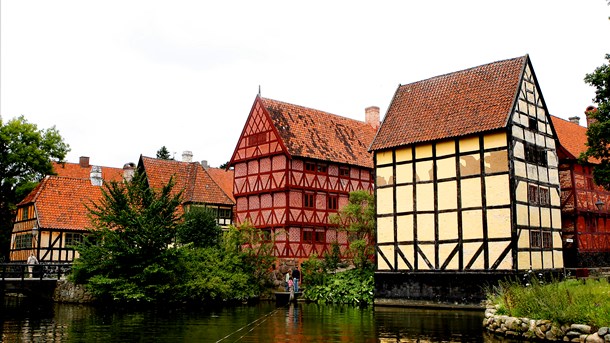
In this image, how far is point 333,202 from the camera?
42156 mm

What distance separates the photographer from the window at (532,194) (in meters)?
28.7

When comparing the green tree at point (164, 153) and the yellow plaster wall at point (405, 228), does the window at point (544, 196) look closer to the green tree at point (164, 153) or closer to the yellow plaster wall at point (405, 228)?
the yellow plaster wall at point (405, 228)

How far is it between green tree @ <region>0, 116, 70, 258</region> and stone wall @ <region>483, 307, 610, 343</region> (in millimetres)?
38726

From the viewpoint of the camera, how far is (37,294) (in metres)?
38.0

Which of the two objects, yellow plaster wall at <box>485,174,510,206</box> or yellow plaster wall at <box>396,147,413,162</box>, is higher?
yellow plaster wall at <box>396,147,413,162</box>

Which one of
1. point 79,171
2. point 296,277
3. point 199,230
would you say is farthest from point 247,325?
point 79,171

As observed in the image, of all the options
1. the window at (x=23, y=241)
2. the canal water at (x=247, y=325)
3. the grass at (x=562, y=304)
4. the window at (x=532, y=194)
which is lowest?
the canal water at (x=247, y=325)

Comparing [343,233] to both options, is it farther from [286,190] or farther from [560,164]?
[560,164]

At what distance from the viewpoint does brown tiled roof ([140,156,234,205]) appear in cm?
4681

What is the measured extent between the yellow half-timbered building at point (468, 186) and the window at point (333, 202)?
31.8 feet

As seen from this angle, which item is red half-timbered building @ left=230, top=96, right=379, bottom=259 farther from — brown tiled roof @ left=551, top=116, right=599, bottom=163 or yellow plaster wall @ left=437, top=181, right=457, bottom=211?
brown tiled roof @ left=551, top=116, right=599, bottom=163

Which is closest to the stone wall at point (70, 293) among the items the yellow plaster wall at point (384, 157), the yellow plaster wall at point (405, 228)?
the yellow plaster wall at point (405, 228)

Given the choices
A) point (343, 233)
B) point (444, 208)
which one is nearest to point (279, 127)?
point (343, 233)

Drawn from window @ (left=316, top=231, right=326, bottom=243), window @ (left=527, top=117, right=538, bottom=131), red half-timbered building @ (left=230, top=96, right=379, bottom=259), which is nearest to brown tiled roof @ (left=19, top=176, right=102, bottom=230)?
red half-timbered building @ (left=230, top=96, right=379, bottom=259)
